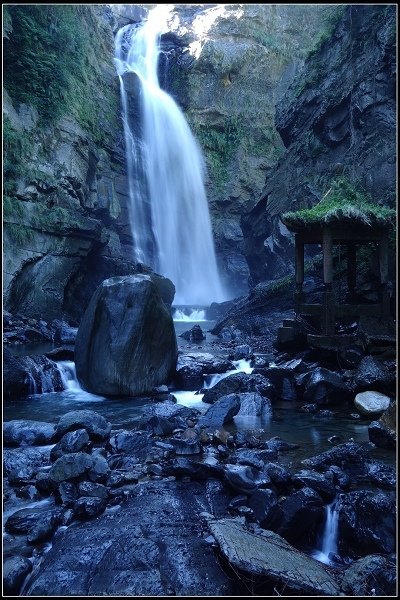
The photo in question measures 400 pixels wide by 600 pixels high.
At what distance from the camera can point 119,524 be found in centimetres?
392

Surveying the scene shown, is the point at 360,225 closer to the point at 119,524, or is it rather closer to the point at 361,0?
the point at 361,0

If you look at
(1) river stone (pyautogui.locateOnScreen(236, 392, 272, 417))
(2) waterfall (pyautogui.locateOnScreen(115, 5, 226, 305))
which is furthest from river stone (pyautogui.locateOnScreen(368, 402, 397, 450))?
(2) waterfall (pyautogui.locateOnScreen(115, 5, 226, 305))

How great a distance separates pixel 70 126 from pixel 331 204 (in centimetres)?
1767

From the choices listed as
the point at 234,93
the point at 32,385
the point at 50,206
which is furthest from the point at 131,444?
the point at 234,93

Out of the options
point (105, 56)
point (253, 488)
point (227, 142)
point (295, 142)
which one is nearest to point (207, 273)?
point (227, 142)

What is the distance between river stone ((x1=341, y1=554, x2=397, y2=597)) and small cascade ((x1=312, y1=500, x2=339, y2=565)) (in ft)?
1.18

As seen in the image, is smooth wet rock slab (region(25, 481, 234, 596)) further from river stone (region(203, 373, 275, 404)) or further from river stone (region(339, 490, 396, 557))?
river stone (region(203, 373, 275, 404))

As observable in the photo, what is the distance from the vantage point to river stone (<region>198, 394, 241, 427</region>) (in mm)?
6902

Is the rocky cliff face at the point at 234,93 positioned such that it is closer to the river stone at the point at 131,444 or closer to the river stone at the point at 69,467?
the river stone at the point at 131,444

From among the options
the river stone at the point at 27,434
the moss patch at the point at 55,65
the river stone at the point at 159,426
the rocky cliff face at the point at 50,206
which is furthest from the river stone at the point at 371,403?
the moss patch at the point at 55,65

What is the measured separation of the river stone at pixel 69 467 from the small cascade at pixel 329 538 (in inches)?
95.5

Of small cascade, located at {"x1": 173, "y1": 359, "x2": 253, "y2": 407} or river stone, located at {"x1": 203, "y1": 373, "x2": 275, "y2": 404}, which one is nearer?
river stone, located at {"x1": 203, "y1": 373, "x2": 275, "y2": 404}

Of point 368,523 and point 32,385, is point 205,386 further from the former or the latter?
point 368,523

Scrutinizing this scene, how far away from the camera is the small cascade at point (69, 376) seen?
10008mm
